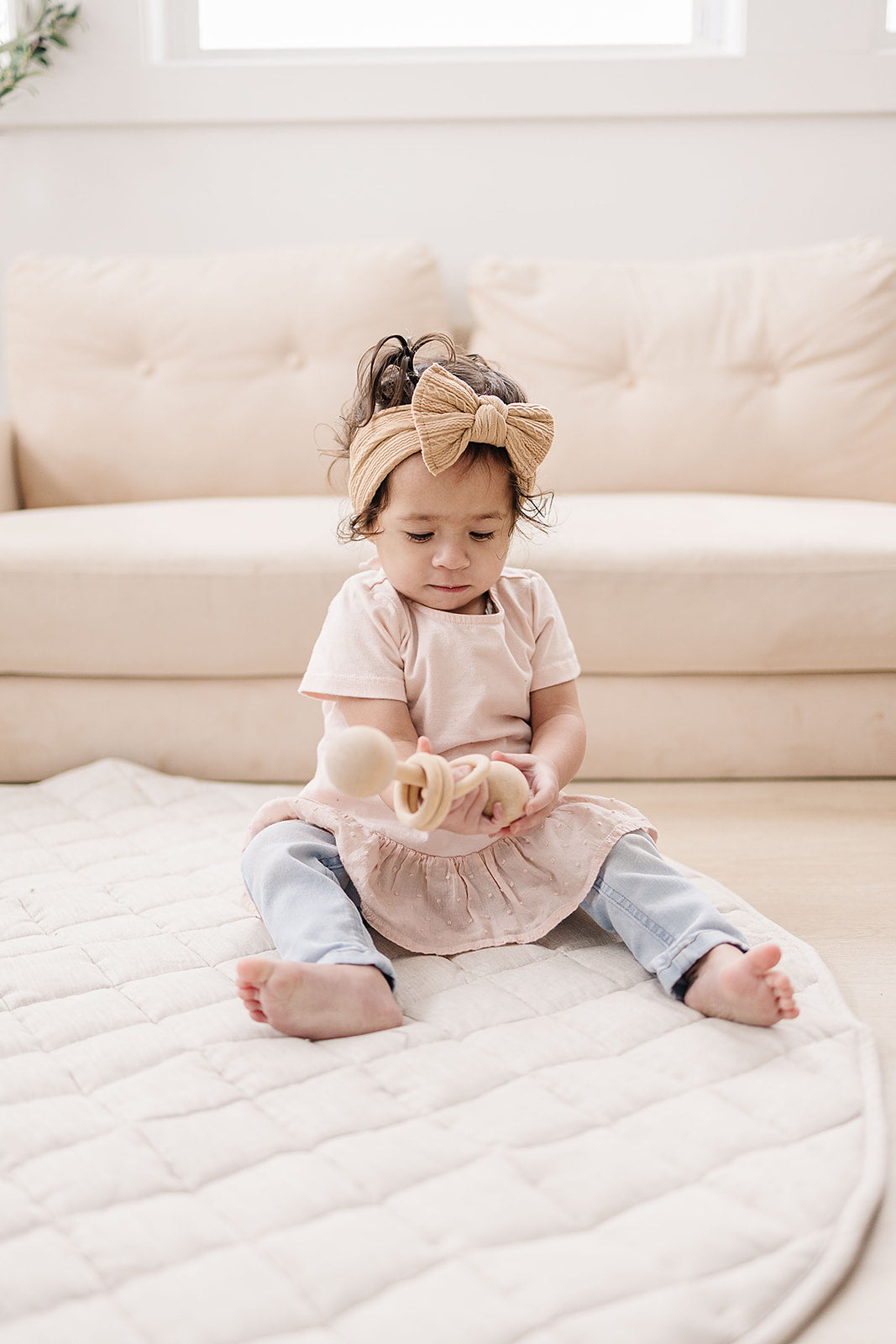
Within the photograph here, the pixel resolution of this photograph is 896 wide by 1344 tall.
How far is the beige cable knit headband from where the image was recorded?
994mm

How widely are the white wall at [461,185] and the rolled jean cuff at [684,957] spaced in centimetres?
182

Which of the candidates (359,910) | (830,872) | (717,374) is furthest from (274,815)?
(717,374)

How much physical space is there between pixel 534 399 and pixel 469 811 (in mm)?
1355

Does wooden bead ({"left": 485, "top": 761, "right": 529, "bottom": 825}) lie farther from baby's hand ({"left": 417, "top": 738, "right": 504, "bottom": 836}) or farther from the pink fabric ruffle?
the pink fabric ruffle

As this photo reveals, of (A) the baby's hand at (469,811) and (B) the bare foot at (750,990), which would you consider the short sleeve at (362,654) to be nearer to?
(A) the baby's hand at (469,811)

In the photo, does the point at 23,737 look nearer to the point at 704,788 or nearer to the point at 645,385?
the point at 704,788

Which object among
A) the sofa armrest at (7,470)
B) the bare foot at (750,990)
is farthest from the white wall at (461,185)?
the bare foot at (750,990)

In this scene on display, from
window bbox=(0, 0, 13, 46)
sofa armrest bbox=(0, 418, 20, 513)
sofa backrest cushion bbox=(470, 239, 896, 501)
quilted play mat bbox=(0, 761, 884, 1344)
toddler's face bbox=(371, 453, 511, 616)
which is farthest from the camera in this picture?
window bbox=(0, 0, 13, 46)

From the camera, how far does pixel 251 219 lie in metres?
2.47

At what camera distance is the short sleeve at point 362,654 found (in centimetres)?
108

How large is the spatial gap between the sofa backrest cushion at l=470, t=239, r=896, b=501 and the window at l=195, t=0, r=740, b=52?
0.77 m

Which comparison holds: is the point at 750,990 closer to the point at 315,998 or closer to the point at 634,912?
the point at 634,912

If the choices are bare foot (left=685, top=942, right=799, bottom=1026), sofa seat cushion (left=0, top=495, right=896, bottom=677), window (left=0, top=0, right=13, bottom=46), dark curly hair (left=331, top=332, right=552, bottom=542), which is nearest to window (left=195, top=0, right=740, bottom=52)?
window (left=0, top=0, right=13, bottom=46)

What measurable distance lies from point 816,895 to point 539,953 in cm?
40
